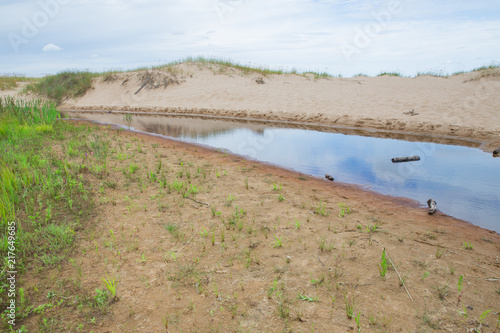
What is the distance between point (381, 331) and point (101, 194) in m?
4.56

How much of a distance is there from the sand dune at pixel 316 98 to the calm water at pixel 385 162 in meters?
2.02

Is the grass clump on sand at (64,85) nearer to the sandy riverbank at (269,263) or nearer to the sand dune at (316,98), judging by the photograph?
the sand dune at (316,98)

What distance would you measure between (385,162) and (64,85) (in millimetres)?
29128

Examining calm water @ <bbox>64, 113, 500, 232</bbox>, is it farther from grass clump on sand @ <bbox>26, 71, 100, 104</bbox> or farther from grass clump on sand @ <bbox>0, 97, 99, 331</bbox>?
grass clump on sand @ <bbox>26, 71, 100, 104</bbox>

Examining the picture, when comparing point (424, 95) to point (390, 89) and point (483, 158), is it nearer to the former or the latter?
point (390, 89)

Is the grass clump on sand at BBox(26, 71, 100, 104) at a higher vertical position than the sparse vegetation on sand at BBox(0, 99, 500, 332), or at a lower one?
higher

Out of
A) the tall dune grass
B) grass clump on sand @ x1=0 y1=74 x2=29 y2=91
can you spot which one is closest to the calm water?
the tall dune grass

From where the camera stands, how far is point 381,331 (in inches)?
90.0

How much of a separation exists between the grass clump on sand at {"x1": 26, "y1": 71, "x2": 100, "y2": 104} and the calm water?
713 inches

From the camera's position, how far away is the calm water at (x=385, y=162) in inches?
217

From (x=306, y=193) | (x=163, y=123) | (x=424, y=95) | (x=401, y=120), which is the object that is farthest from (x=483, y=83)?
(x=163, y=123)

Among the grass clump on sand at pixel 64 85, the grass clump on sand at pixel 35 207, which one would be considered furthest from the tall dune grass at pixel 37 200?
the grass clump on sand at pixel 64 85

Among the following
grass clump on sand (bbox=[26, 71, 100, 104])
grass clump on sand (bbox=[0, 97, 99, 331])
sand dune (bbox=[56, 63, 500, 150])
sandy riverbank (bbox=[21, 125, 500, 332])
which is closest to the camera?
sandy riverbank (bbox=[21, 125, 500, 332])

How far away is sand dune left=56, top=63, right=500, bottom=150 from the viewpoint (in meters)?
11.4
